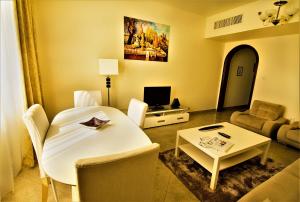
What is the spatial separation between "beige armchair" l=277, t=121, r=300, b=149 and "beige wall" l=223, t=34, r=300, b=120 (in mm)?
831

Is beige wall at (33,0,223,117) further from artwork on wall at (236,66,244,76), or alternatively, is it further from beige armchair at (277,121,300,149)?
beige armchair at (277,121,300,149)

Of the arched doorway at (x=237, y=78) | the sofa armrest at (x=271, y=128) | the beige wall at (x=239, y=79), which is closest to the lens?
the sofa armrest at (x=271, y=128)

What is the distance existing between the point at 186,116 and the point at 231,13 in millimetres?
2750

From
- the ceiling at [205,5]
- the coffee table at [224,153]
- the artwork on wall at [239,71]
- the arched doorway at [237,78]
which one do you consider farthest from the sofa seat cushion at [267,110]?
the ceiling at [205,5]

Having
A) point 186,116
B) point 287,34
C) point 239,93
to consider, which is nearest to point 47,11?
point 186,116

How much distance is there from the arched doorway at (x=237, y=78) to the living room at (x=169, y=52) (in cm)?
39

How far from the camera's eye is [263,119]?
3.51m

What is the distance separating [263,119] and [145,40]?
3.31 m

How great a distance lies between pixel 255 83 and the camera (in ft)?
14.0

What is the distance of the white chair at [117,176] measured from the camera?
744 millimetres

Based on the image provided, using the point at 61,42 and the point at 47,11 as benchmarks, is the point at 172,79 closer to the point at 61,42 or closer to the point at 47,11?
the point at 61,42

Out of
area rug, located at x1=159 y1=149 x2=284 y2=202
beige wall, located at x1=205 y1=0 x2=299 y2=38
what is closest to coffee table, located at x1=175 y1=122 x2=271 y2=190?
area rug, located at x1=159 y1=149 x2=284 y2=202

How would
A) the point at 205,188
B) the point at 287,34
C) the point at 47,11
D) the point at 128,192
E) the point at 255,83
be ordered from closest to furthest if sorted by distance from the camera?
1. the point at 128,192
2. the point at 205,188
3. the point at 47,11
4. the point at 287,34
5. the point at 255,83

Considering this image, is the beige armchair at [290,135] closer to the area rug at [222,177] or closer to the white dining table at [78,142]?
the area rug at [222,177]
